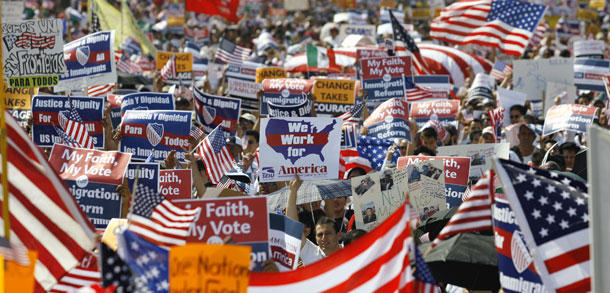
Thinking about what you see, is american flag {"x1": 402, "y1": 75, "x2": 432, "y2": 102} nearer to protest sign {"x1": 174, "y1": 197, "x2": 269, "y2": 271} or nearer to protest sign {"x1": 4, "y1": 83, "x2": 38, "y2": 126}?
protest sign {"x1": 4, "y1": 83, "x2": 38, "y2": 126}

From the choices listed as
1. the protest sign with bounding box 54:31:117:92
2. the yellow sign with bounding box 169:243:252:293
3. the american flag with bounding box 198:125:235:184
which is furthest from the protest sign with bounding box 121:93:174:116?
the yellow sign with bounding box 169:243:252:293

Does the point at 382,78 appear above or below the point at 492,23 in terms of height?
below

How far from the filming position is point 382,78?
589 inches

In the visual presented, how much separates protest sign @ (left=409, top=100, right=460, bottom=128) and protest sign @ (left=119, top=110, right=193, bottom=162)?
14.0ft

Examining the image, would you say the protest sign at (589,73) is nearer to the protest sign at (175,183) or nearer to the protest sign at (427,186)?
the protest sign at (427,186)

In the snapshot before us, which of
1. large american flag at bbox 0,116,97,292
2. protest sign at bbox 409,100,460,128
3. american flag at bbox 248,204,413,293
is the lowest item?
protest sign at bbox 409,100,460,128

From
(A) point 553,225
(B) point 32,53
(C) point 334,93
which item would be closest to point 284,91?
(C) point 334,93

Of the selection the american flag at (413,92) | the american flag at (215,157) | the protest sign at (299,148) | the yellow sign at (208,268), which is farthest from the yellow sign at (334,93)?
the yellow sign at (208,268)

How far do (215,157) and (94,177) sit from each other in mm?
2059

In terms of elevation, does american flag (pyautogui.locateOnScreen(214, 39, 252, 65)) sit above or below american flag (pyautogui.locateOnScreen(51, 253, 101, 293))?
above

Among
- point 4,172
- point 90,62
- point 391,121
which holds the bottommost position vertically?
point 391,121

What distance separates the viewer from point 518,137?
38.3 ft

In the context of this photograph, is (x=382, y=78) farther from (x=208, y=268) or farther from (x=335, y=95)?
(x=208, y=268)

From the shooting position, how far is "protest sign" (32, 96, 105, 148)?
1100cm
